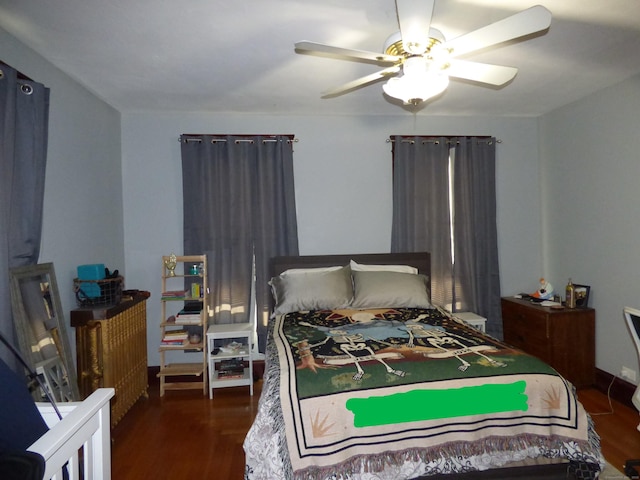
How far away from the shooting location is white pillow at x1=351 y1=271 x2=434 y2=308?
3.11 meters

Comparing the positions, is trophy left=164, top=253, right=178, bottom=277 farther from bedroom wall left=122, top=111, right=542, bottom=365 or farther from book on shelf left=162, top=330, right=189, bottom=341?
book on shelf left=162, top=330, right=189, bottom=341

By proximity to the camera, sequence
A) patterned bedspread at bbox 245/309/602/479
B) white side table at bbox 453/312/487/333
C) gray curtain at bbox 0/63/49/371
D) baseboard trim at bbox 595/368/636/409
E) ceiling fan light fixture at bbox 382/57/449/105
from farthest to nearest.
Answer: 1. white side table at bbox 453/312/487/333
2. baseboard trim at bbox 595/368/636/409
3. gray curtain at bbox 0/63/49/371
4. ceiling fan light fixture at bbox 382/57/449/105
5. patterned bedspread at bbox 245/309/602/479

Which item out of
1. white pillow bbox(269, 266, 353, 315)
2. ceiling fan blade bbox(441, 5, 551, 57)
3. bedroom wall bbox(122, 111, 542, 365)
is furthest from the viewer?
bedroom wall bbox(122, 111, 542, 365)

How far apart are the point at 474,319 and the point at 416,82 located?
2.48 metres

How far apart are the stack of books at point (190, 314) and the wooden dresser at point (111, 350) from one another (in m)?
0.38

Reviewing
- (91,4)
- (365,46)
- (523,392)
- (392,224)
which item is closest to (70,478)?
(523,392)

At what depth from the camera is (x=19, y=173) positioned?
1999mm

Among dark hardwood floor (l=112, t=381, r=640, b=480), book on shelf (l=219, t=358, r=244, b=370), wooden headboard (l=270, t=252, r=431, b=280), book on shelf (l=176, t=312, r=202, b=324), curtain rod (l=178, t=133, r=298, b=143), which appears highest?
curtain rod (l=178, t=133, r=298, b=143)

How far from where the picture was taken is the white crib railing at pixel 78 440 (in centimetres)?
97

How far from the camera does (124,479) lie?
2.08 meters

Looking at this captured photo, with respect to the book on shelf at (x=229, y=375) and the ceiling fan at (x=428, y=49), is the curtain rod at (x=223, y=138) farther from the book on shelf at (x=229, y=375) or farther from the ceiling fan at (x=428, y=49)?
the book on shelf at (x=229, y=375)

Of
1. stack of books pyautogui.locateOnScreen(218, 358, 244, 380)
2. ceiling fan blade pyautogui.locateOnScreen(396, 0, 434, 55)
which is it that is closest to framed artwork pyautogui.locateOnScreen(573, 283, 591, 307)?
ceiling fan blade pyautogui.locateOnScreen(396, 0, 434, 55)

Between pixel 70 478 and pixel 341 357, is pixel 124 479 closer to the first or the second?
pixel 70 478

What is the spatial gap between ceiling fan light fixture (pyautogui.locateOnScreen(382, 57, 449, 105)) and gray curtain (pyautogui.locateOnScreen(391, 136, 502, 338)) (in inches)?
74.9
